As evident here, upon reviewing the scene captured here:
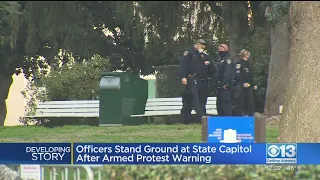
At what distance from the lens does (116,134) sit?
48.5 ft

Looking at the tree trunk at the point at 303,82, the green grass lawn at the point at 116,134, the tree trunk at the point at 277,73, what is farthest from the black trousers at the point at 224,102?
the tree trunk at the point at 303,82

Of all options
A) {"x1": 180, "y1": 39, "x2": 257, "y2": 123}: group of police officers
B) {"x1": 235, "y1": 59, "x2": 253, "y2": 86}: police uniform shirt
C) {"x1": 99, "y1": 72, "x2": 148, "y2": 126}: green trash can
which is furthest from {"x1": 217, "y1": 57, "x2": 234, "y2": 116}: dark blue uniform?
{"x1": 99, "y1": 72, "x2": 148, "y2": 126}: green trash can

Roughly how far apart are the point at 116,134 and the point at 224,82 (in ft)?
8.76

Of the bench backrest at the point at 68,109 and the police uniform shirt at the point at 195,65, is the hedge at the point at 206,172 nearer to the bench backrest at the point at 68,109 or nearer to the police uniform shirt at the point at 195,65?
the police uniform shirt at the point at 195,65

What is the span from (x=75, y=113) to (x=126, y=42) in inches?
167

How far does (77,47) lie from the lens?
797 centimetres

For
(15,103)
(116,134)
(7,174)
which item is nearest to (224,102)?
(116,134)

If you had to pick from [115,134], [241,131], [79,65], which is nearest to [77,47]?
[241,131]

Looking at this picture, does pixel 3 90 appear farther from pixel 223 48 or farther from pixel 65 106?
pixel 223 48

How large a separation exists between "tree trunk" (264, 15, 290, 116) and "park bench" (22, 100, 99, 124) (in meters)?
4.30

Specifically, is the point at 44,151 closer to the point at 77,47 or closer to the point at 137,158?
the point at 137,158

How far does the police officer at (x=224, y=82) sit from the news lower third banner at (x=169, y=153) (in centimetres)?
216

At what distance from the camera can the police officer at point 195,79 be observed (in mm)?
11517

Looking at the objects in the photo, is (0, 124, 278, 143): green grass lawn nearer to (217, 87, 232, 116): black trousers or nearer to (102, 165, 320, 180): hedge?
(217, 87, 232, 116): black trousers
